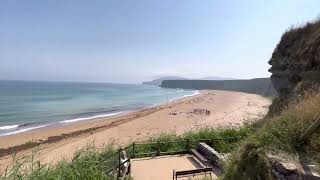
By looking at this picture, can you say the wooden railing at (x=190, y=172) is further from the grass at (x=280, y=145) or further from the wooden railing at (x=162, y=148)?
the wooden railing at (x=162, y=148)

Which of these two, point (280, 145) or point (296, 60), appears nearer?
point (280, 145)

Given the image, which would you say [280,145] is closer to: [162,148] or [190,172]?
[190,172]

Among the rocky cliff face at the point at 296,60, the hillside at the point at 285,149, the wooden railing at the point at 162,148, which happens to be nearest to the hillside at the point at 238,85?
the rocky cliff face at the point at 296,60

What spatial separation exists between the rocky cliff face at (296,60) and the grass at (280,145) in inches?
138

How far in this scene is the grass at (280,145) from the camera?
5.05m

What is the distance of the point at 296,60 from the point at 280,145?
6979 millimetres

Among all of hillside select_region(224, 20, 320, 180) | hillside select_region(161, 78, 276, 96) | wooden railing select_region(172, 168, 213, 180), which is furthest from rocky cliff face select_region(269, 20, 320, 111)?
hillside select_region(161, 78, 276, 96)

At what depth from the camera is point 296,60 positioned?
1138 cm

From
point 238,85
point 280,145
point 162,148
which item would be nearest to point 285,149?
point 280,145

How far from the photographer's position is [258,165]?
207 inches

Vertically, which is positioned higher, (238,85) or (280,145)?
(280,145)

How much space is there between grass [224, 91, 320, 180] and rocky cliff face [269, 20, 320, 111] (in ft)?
11.5

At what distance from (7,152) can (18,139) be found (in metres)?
4.21

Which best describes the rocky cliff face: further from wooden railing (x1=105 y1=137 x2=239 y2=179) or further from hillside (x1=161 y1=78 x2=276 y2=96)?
hillside (x1=161 y1=78 x2=276 y2=96)
